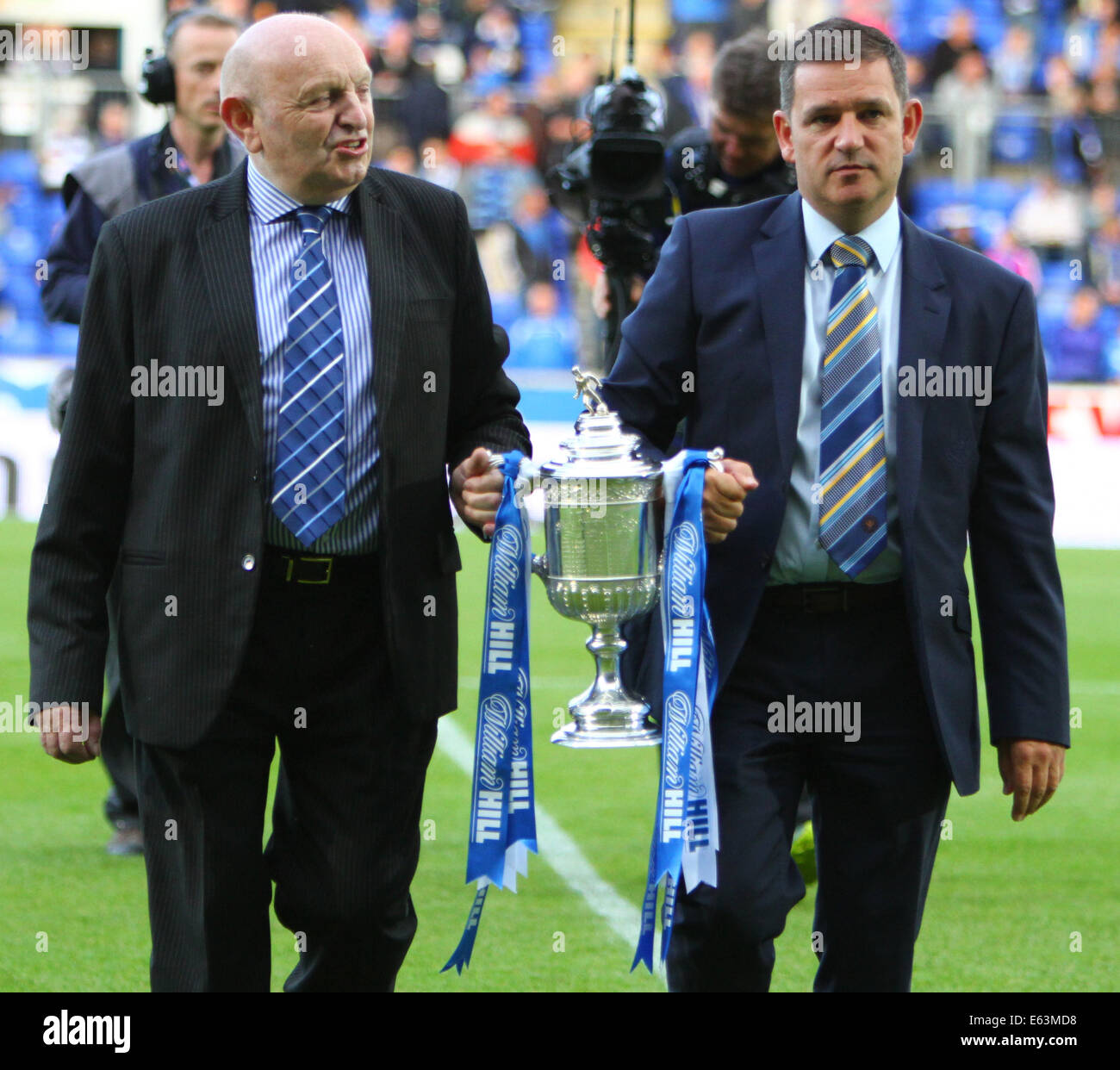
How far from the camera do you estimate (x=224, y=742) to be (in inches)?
130

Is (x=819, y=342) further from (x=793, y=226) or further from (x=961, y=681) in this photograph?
(x=961, y=681)

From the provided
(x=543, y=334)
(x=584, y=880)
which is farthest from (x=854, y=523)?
(x=543, y=334)

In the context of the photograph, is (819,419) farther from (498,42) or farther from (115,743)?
(498,42)

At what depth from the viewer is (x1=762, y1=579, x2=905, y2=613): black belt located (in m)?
3.30

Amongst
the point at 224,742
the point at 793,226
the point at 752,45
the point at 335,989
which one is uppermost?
the point at 752,45

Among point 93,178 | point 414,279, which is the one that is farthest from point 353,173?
point 93,178

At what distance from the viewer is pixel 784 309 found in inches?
130

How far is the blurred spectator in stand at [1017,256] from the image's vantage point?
1648cm

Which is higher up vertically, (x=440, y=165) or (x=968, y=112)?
(x=968, y=112)

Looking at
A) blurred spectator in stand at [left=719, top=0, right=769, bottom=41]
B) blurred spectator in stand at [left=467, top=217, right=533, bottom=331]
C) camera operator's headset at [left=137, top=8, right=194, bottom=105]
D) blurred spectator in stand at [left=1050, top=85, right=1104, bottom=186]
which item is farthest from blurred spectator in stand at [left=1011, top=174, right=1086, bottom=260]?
camera operator's headset at [left=137, top=8, right=194, bottom=105]

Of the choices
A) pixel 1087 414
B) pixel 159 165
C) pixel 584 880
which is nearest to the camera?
pixel 159 165

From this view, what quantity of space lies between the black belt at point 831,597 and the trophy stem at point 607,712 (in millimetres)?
296

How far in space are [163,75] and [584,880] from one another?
2584 millimetres

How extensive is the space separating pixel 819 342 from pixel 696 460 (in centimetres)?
40
